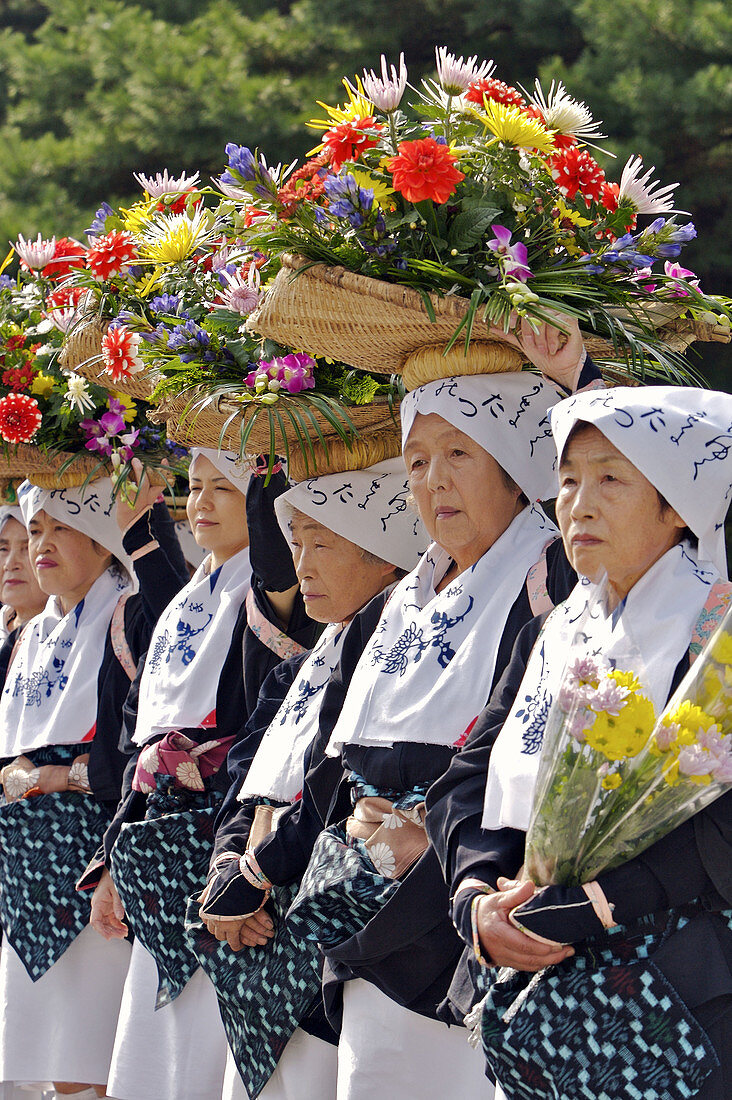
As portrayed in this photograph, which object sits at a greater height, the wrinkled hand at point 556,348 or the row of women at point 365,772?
the wrinkled hand at point 556,348

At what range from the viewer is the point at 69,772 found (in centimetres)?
479

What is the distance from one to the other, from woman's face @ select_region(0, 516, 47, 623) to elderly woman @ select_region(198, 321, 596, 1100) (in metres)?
2.70

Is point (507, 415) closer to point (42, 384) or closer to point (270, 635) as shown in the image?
point (270, 635)

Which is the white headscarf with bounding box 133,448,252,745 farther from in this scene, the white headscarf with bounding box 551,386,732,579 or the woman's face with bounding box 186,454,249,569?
the white headscarf with bounding box 551,386,732,579

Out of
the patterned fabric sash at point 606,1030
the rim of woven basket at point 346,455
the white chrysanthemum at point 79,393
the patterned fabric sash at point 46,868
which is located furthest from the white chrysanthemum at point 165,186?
the patterned fabric sash at point 606,1030

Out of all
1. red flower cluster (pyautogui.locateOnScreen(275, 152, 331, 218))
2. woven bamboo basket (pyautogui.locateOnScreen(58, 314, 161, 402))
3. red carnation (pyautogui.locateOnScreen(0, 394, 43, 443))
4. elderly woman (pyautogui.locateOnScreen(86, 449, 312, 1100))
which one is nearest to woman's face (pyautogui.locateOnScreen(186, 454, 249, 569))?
elderly woman (pyautogui.locateOnScreen(86, 449, 312, 1100))

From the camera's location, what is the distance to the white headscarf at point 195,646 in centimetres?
418

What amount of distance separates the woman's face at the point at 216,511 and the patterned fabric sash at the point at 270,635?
1.02 feet

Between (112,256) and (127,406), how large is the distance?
0.71m

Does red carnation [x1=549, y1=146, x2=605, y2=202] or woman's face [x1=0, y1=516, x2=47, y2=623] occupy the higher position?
red carnation [x1=549, y1=146, x2=605, y2=202]

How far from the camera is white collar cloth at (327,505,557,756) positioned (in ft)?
9.73

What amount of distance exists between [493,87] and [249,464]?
1.41m

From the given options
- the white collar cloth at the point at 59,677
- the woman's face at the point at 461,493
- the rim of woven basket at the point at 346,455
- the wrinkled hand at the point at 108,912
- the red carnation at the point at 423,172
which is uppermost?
the red carnation at the point at 423,172

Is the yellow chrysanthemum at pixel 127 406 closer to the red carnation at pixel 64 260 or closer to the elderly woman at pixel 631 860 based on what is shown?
the red carnation at pixel 64 260
